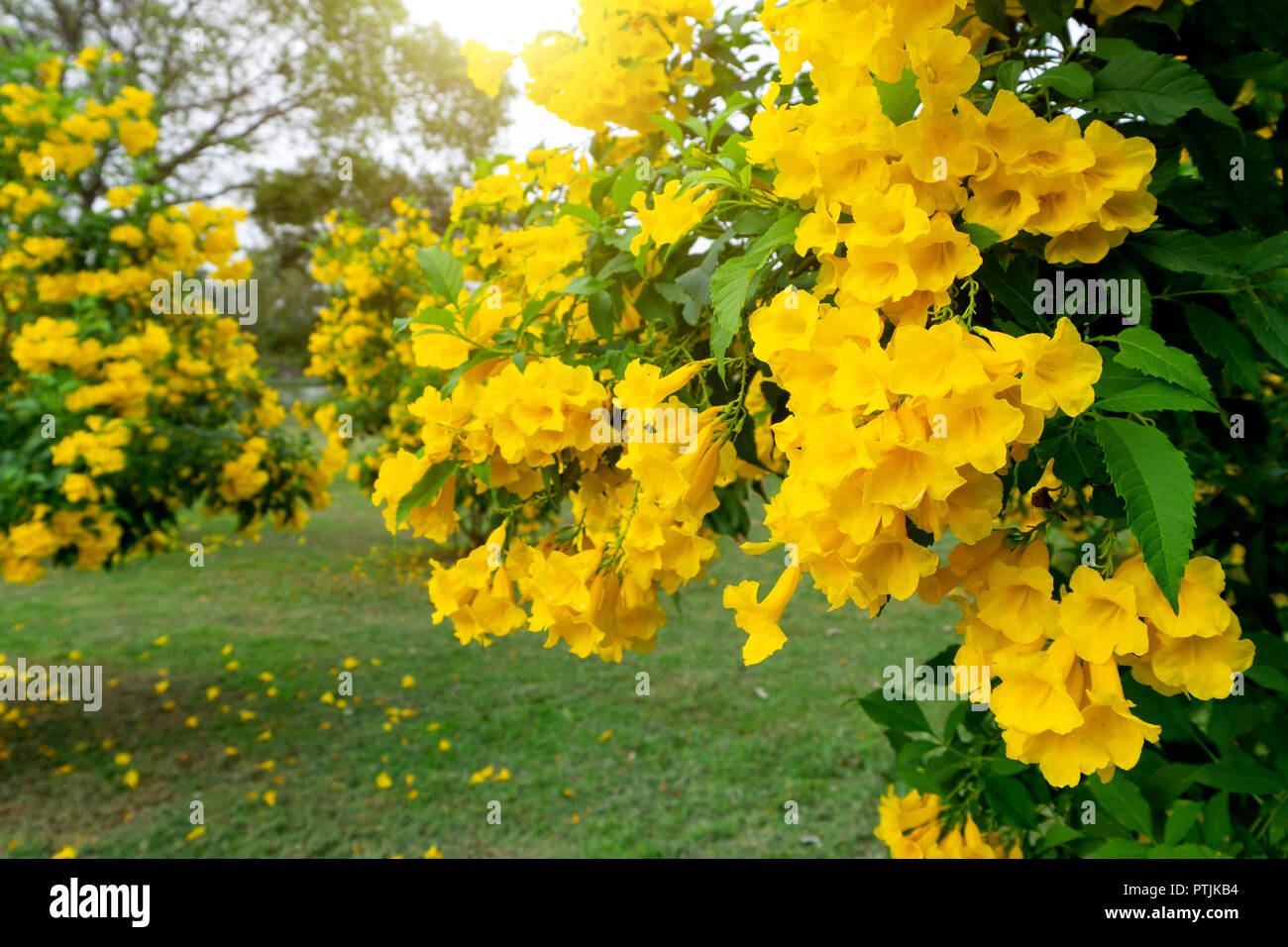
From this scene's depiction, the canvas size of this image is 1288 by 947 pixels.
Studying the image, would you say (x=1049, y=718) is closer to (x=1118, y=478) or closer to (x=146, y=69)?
(x=1118, y=478)

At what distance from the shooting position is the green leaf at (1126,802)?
1.22 meters

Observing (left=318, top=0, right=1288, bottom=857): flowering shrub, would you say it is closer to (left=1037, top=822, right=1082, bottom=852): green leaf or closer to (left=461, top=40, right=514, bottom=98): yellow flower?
(left=1037, top=822, right=1082, bottom=852): green leaf

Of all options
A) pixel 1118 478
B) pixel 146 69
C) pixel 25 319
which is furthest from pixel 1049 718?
pixel 146 69

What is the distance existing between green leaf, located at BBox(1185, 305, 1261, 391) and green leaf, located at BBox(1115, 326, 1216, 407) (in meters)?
0.14

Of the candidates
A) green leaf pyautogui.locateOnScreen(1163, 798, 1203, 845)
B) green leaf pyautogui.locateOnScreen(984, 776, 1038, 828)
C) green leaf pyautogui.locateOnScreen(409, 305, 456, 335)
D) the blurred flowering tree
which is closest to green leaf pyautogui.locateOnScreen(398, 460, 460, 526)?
green leaf pyautogui.locateOnScreen(409, 305, 456, 335)

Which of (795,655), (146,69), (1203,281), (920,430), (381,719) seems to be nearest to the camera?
(920,430)

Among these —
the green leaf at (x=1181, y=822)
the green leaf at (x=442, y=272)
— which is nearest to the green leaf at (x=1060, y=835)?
the green leaf at (x=1181, y=822)

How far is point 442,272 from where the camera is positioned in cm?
118

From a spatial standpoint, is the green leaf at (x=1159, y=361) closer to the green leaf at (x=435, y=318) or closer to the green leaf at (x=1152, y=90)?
the green leaf at (x=1152, y=90)

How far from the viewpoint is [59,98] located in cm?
387

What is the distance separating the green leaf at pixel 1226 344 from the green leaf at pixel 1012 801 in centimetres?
76

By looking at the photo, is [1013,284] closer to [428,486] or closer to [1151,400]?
[1151,400]

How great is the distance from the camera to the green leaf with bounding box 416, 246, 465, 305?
1.17 metres
